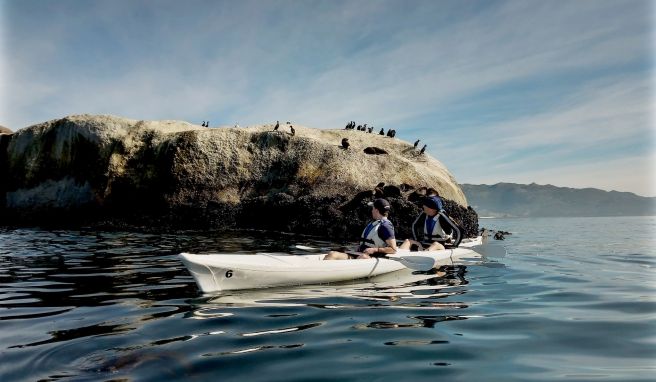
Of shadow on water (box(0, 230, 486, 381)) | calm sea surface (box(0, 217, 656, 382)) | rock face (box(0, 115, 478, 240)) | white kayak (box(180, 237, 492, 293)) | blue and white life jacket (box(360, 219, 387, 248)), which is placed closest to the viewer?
calm sea surface (box(0, 217, 656, 382))

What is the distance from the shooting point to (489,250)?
13.8 metres

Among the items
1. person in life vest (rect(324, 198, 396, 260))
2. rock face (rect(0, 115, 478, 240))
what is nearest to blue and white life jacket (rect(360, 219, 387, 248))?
person in life vest (rect(324, 198, 396, 260))

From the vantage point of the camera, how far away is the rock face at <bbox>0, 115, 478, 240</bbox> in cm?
2402

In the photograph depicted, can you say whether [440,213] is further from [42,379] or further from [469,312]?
[42,379]

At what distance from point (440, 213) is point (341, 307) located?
21.4 ft

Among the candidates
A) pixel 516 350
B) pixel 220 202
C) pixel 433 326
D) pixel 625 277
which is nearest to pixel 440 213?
pixel 625 277

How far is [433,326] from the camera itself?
5.59 metres

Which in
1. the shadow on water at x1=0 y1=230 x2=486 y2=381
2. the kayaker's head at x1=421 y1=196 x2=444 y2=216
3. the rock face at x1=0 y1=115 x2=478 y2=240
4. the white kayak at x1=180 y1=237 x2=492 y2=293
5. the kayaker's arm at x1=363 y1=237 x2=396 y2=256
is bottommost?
the shadow on water at x1=0 y1=230 x2=486 y2=381

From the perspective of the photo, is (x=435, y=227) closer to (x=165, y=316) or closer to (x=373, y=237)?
(x=373, y=237)

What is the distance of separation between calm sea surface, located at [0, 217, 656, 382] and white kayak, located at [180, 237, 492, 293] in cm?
24

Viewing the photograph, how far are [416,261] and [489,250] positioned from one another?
189 inches

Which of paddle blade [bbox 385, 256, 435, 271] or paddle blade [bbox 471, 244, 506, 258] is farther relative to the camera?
paddle blade [bbox 471, 244, 506, 258]

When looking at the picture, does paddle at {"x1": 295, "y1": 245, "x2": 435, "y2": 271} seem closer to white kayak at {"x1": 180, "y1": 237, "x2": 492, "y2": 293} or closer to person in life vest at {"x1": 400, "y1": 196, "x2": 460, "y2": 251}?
white kayak at {"x1": 180, "y1": 237, "x2": 492, "y2": 293}

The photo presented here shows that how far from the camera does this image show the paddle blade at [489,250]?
1352cm
